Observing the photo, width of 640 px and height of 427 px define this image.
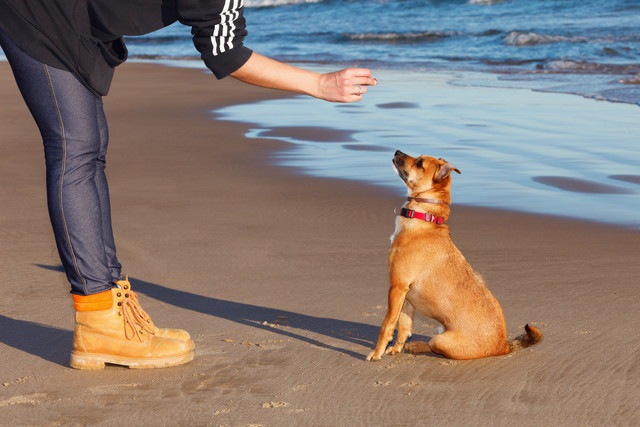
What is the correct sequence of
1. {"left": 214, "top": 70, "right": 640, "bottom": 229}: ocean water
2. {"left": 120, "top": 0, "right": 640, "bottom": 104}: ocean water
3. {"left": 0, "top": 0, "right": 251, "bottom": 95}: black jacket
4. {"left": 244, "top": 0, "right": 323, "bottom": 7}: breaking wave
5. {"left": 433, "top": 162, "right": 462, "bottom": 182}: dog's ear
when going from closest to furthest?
{"left": 0, "top": 0, "right": 251, "bottom": 95}: black jacket, {"left": 433, "top": 162, "right": 462, "bottom": 182}: dog's ear, {"left": 214, "top": 70, "right": 640, "bottom": 229}: ocean water, {"left": 120, "top": 0, "right": 640, "bottom": 104}: ocean water, {"left": 244, "top": 0, "right": 323, "bottom": 7}: breaking wave

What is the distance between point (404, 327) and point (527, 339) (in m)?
0.56

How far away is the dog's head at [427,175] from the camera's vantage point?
456cm

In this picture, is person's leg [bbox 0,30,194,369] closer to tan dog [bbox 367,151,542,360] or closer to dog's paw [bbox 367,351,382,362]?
dog's paw [bbox 367,351,382,362]

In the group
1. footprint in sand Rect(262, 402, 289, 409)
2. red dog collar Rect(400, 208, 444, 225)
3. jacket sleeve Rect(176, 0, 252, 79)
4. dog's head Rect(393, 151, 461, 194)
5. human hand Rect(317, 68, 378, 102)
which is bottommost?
footprint in sand Rect(262, 402, 289, 409)

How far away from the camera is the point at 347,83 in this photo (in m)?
3.73

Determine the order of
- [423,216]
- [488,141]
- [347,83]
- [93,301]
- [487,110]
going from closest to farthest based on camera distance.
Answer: [347,83]
[93,301]
[423,216]
[488,141]
[487,110]

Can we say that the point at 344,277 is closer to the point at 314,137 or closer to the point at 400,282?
the point at 400,282

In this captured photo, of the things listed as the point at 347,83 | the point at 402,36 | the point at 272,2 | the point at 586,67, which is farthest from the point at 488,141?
the point at 272,2

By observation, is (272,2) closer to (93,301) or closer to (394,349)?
(394,349)

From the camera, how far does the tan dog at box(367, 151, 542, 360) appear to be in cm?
418

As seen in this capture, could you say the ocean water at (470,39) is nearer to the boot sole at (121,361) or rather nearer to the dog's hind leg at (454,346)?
the dog's hind leg at (454,346)

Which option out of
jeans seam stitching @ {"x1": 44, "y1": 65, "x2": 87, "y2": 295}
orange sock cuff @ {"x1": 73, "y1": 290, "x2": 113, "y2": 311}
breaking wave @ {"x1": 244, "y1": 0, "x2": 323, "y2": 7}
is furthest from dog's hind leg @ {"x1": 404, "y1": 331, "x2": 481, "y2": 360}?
breaking wave @ {"x1": 244, "y1": 0, "x2": 323, "y2": 7}

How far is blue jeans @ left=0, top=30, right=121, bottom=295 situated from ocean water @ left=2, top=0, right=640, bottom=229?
393cm

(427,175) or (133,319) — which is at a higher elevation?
(427,175)
